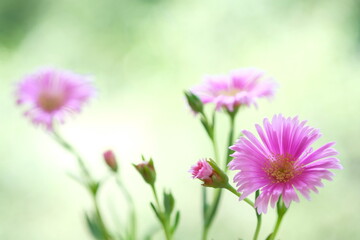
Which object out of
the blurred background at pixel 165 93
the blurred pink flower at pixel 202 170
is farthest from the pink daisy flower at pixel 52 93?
the blurred background at pixel 165 93

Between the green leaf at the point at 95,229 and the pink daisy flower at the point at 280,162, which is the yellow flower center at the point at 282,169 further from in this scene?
the green leaf at the point at 95,229

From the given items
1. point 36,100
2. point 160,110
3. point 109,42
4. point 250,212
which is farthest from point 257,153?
point 109,42

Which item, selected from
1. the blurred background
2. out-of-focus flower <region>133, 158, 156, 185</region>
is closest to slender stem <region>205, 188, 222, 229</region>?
out-of-focus flower <region>133, 158, 156, 185</region>

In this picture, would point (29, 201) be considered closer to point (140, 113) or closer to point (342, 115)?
point (140, 113)

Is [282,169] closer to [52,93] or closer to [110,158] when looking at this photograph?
[110,158]

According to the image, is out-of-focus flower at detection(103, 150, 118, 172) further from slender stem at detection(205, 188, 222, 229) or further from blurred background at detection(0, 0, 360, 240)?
blurred background at detection(0, 0, 360, 240)

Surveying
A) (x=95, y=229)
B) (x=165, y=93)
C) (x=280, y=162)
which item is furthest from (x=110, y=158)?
(x=165, y=93)

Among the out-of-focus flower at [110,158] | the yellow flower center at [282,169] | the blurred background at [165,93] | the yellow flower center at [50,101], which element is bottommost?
the blurred background at [165,93]
